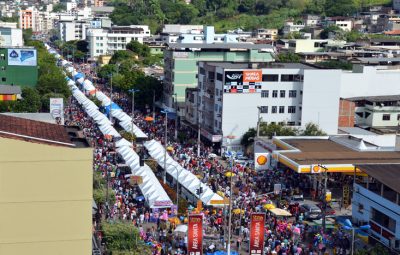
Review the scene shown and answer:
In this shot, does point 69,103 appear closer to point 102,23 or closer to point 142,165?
point 142,165

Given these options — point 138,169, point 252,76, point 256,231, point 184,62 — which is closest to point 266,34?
point 184,62

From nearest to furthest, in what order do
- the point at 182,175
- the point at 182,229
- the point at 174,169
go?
the point at 182,229
the point at 182,175
the point at 174,169

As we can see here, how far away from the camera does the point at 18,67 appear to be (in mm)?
54938

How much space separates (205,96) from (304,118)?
6286 millimetres

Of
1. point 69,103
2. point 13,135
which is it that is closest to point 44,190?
point 13,135

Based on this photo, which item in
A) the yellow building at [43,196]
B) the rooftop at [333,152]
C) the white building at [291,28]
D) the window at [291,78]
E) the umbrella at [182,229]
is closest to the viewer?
the yellow building at [43,196]

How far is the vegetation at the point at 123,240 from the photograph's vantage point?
19.3m

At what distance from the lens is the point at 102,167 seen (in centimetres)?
3209

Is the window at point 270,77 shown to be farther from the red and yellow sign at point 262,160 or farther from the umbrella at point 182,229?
the umbrella at point 182,229

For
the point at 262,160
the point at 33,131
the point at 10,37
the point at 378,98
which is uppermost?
the point at 33,131

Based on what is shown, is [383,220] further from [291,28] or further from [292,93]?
[291,28]

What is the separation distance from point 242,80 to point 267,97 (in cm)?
185

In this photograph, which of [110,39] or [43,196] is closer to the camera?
[43,196]

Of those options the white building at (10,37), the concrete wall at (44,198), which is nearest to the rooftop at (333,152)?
the concrete wall at (44,198)
